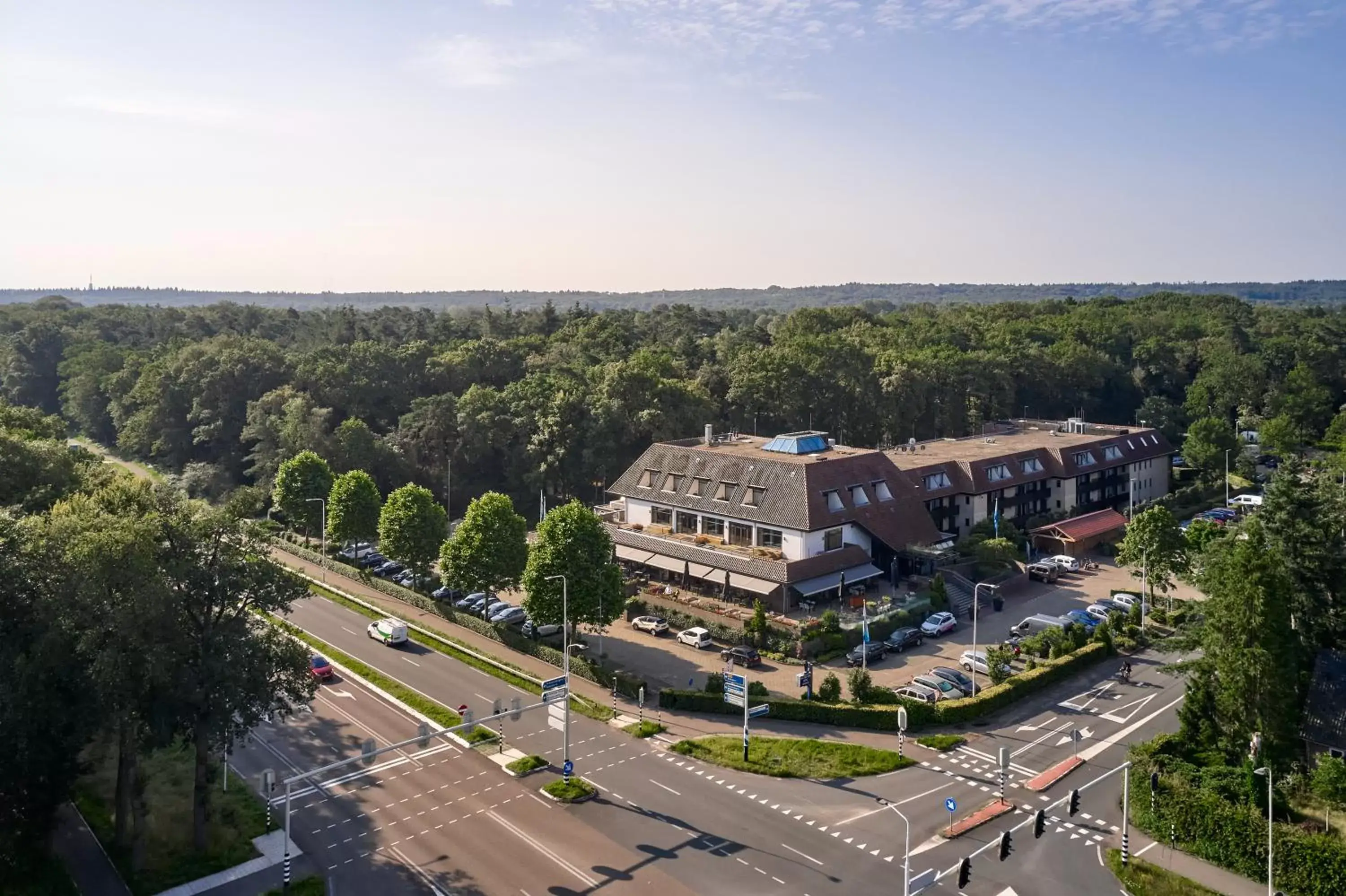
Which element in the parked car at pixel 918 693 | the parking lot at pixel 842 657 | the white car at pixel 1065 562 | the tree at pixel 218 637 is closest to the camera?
the tree at pixel 218 637

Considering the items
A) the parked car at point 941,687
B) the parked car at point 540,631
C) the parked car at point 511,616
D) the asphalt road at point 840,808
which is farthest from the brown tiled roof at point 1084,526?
the parked car at point 511,616

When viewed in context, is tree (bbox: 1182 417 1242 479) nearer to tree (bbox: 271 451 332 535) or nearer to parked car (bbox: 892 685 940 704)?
parked car (bbox: 892 685 940 704)

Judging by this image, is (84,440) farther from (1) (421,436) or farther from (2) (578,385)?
(2) (578,385)

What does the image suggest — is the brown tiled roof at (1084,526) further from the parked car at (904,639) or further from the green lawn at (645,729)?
the green lawn at (645,729)

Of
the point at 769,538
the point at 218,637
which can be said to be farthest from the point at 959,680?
the point at 218,637

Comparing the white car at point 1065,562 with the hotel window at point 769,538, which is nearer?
the hotel window at point 769,538
